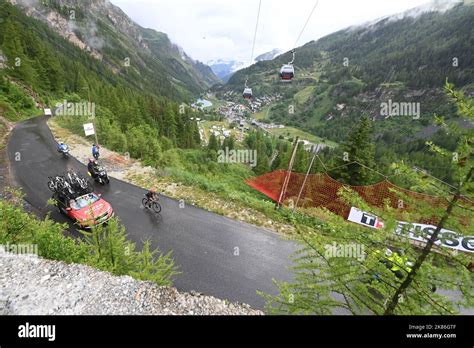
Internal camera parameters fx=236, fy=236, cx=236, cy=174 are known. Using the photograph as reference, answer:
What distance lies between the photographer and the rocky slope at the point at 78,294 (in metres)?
5.75

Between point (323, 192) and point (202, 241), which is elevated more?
point (323, 192)

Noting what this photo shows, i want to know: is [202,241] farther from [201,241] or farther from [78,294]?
[78,294]

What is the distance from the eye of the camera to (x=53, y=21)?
15775 cm

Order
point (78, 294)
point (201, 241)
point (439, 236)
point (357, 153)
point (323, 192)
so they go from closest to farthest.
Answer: point (439, 236), point (78, 294), point (201, 241), point (323, 192), point (357, 153)

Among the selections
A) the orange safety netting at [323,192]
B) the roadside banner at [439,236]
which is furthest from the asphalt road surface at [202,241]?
the roadside banner at [439,236]

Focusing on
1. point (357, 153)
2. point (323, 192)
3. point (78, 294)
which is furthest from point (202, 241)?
point (357, 153)

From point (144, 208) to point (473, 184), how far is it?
13.6 metres

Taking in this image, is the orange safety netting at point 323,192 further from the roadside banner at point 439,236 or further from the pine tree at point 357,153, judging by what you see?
the roadside banner at point 439,236

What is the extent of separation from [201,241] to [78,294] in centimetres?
572

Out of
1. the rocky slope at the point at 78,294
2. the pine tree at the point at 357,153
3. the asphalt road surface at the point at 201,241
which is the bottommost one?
the asphalt road surface at the point at 201,241

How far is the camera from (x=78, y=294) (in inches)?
242

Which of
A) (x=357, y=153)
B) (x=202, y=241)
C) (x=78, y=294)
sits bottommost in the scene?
(x=202, y=241)

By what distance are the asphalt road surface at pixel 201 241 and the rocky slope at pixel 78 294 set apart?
1.69 metres

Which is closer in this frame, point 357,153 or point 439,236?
point 439,236
